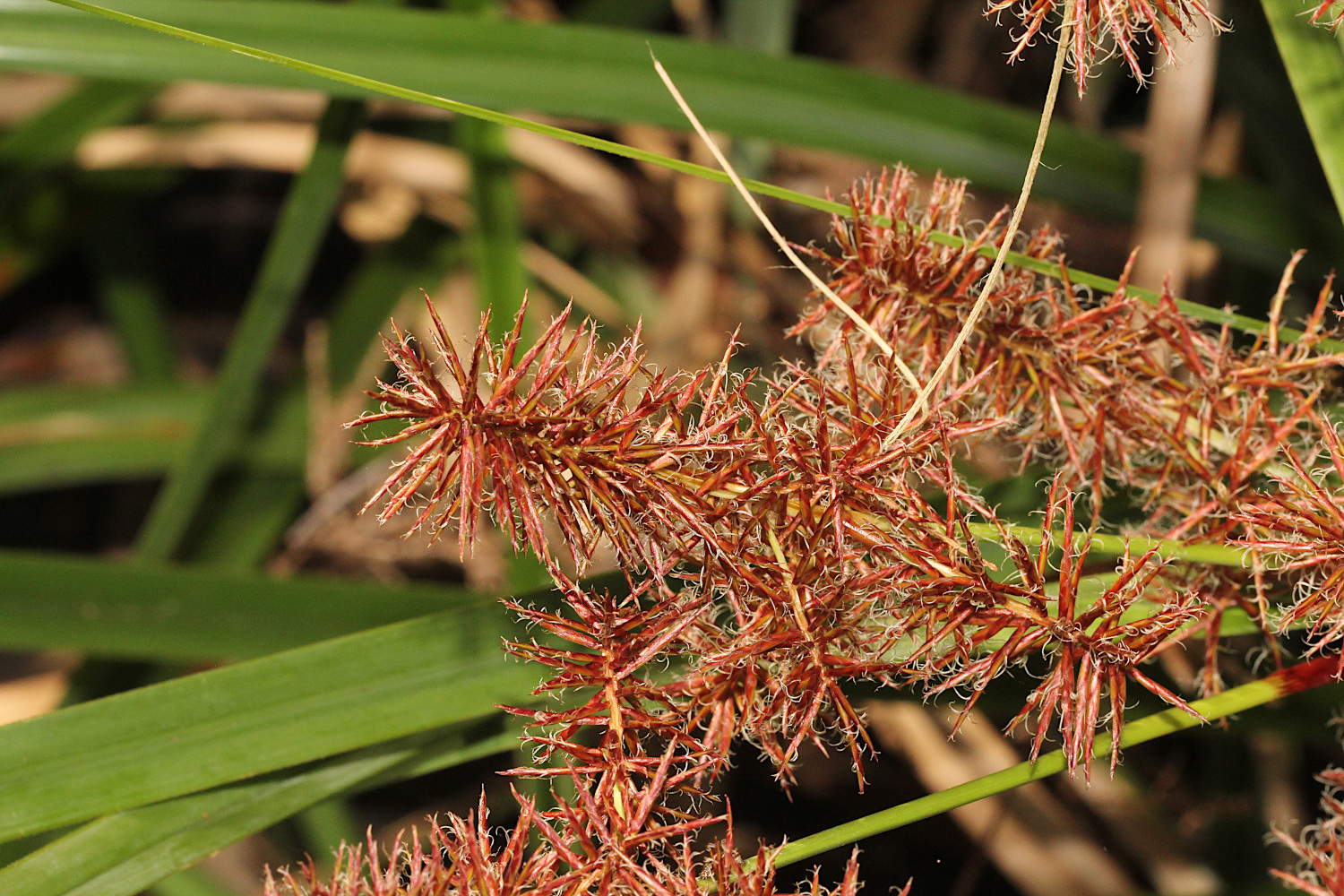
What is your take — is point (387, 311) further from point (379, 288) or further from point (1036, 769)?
point (1036, 769)

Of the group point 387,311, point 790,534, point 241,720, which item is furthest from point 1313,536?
point 387,311

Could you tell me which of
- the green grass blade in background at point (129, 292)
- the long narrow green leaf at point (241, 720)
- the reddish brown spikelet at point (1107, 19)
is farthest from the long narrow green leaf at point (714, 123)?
the green grass blade in background at point (129, 292)

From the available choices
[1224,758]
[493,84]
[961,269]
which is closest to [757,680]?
[961,269]

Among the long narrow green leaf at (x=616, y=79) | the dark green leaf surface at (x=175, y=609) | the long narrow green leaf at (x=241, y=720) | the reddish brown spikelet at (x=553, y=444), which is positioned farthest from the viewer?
the dark green leaf surface at (x=175, y=609)

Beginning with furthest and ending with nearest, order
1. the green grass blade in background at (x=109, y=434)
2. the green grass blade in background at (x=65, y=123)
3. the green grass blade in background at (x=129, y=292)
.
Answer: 1. the green grass blade in background at (x=129, y=292)
2. the green grass blade in background at (x=109, y=434)
3. the green grass blade in background at (x=65, y=123)

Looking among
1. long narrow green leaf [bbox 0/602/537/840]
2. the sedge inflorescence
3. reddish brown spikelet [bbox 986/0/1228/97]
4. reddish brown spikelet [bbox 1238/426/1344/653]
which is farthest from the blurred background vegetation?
reddish brown spikelet [bbox 986/0/1228/97]

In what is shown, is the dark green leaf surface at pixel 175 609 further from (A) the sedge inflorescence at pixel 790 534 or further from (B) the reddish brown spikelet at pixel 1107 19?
(B) the reddish brown spikelet at pixel 1107 19

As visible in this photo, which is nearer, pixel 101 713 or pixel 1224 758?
pixel 101 713

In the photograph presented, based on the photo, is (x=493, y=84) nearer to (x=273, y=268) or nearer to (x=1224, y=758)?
(x=273, y=268)
